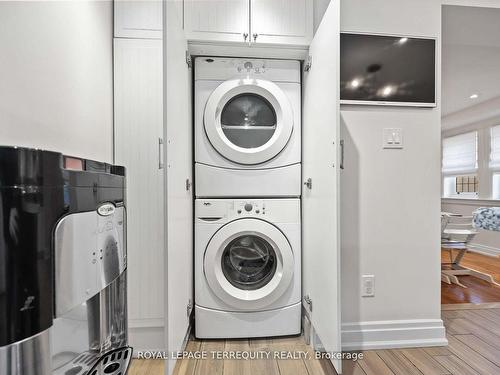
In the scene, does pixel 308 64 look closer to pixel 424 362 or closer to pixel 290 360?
pixel 290 360

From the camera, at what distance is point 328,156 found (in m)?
1.17

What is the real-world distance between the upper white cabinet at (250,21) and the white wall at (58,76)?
19.1 inches

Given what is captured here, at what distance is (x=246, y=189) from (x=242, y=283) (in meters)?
0.61

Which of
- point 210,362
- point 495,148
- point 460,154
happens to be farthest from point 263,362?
point 460,154

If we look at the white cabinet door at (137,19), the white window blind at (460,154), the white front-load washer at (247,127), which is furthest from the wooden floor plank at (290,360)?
the white window blind at (460,154)

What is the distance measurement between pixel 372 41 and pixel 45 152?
1.77 m

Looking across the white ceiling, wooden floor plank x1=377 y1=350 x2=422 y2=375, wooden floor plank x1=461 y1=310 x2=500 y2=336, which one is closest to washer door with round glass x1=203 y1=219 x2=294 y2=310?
wooden floor plank x1=377 y1=350 x2=422 y2=375

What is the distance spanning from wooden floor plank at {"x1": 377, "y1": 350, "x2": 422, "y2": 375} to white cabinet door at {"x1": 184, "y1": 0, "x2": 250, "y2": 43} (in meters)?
2.03

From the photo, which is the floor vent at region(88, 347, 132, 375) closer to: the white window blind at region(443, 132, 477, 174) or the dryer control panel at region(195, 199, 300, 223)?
the dryer control panel at region(195, 199, 300, 223)

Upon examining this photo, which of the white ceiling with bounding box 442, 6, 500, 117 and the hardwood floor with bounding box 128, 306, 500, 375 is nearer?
the hardwood floor with bounding box 128, 306, 500, 375

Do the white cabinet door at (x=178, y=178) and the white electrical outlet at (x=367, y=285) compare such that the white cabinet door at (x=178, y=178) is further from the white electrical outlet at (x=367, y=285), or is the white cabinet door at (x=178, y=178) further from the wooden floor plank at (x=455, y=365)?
the wooden floor plank at (x=455, y=365)

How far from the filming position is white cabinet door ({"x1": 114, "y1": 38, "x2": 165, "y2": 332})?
141 cm

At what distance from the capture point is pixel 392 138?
1560mm

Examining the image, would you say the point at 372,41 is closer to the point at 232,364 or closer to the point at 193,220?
the point at 193,220
